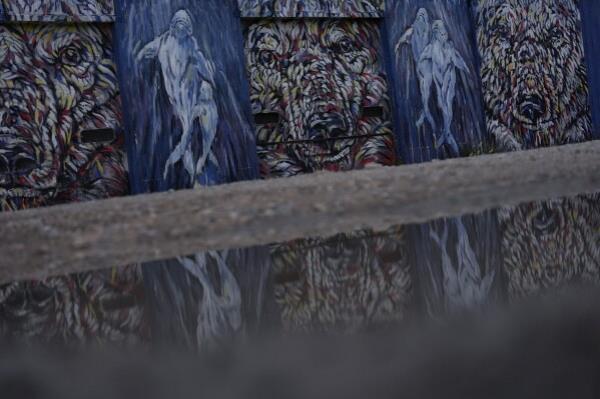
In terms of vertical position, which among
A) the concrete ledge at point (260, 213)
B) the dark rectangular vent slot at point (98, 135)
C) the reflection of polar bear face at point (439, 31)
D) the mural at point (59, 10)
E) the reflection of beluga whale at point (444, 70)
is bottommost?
the concrete ledge at point (260, 213)

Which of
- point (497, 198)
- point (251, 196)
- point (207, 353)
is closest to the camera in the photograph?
point (207, 353)

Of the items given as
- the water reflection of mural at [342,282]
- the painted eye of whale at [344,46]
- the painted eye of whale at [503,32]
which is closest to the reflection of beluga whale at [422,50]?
the painted eye of whale at [344,46]

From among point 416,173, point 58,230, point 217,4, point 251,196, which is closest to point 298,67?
point 217,4

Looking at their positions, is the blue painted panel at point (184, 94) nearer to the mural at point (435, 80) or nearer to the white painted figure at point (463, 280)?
the mural at point (435, 80)

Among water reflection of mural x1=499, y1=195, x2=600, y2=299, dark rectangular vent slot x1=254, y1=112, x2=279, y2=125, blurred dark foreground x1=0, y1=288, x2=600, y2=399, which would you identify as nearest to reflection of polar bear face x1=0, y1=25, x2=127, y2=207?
dark rectangular vent slot x1=254, y1=112, x2=279, y2=125

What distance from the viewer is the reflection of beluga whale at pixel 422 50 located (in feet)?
43.2

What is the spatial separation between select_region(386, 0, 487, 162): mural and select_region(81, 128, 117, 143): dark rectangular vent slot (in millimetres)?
4559

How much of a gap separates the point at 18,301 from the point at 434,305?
1935 mm

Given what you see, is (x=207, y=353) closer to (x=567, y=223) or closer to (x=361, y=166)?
(x=567, y=223)

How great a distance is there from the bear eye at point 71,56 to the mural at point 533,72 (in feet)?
22.2

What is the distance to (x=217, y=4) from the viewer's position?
11625mm

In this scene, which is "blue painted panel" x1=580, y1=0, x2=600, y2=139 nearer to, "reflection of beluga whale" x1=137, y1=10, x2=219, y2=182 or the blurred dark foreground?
"reflection of beluga whale" x1=137, y1=10, x2=219, y2=182

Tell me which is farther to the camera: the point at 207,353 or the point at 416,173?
the point at 416,173

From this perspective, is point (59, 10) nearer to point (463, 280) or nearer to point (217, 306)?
point (217, 306)
